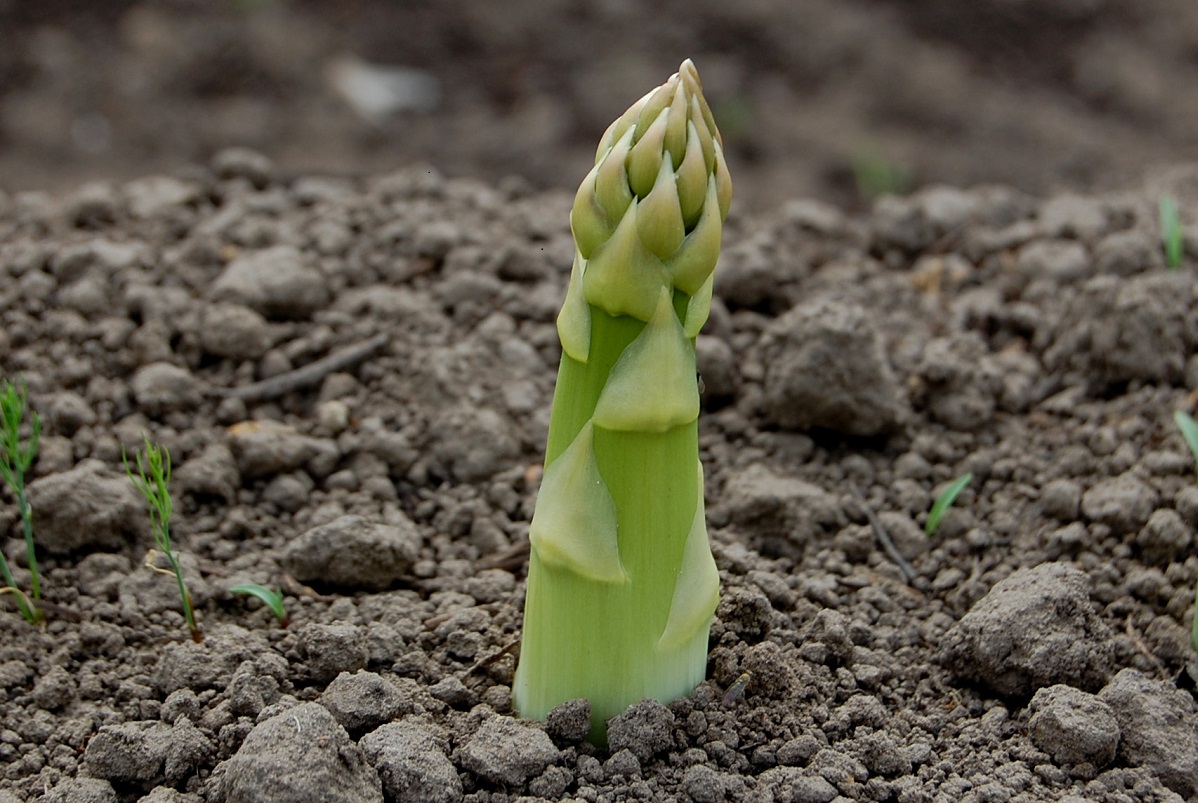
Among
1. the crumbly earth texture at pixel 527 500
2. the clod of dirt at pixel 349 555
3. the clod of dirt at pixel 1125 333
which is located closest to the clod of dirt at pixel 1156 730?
the crumbly earth texture at pixel 527 500

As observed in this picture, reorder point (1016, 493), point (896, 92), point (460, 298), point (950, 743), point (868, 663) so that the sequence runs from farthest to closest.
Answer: point (896, 92)
point (460, 298)
point (1016, 493)
point (868, 663)
point (950, 743)

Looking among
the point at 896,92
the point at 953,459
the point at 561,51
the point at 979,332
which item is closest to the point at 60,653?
the point at 953,459

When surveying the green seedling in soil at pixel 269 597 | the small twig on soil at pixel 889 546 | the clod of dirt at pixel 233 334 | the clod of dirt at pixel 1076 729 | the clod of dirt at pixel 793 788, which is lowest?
the clod of dirt at pixel 793 788

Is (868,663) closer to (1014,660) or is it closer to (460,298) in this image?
(1014,660)

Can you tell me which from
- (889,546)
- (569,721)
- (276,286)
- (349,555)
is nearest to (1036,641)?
(889,546)

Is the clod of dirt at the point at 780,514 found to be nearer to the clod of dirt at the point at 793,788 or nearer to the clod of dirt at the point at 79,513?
the clod of dirt at the point at 793,788

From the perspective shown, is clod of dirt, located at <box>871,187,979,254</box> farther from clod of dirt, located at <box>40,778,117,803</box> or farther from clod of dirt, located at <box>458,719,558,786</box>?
clod of dirt, located at <box>40,778,117,803</box>

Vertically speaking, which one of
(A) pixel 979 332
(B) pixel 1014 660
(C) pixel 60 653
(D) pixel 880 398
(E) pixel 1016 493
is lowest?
(C) pixel 60 653

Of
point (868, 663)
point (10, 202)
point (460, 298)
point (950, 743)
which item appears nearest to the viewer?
point (950, 743)
